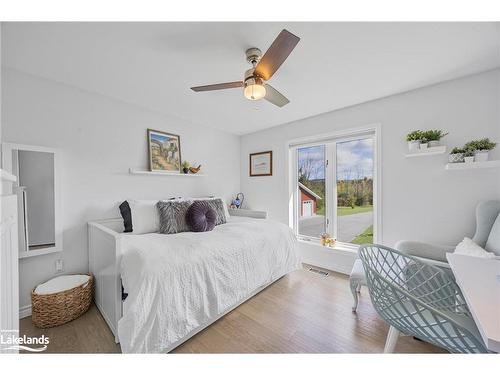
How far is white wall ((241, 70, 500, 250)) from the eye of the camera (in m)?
1.75

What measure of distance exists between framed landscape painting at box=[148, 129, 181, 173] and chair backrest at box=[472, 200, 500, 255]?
333 centimetres

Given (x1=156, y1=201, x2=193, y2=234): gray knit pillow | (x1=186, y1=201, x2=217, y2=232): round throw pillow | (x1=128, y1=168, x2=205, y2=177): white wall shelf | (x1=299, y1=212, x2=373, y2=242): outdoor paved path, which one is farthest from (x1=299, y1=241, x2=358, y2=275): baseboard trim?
(x1=128, y1=168, x2=205, y2=177): white wall shelf

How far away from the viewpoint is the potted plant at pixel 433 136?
1.88 m

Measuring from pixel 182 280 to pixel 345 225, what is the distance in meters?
2.37

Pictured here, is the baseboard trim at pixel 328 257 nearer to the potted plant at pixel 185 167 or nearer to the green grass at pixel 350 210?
the green grass at pixel 350 210

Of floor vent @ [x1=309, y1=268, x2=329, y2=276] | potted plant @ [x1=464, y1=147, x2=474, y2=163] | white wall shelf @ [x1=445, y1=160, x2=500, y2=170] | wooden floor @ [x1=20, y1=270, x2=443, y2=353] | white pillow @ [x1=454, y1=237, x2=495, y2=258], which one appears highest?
potted plant @ [x1=464, y1=147, x2=474, y2=163]

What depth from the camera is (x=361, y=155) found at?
260 centimetres

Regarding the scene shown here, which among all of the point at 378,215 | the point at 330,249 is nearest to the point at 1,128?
the point at 330,249

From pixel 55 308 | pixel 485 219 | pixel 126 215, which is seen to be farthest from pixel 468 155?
pixel 55 308

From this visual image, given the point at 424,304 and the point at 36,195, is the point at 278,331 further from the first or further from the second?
the point at 36,195

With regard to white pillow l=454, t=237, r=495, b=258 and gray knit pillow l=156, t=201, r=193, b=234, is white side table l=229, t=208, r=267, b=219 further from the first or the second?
white pillow l=454, t=237, r=495, b=258
